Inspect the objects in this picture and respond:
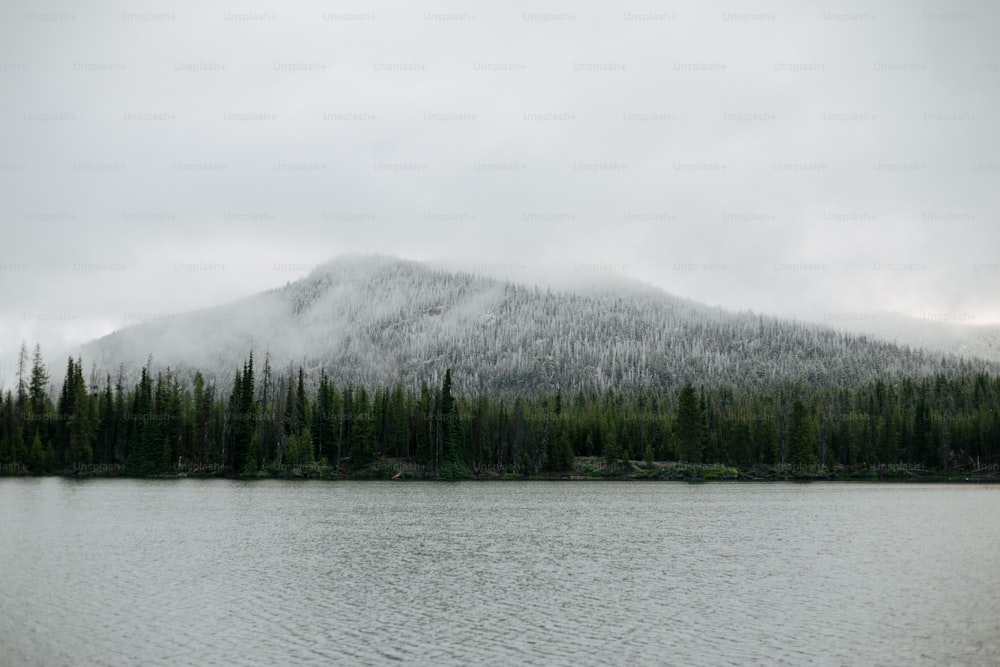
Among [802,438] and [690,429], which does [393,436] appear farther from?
[802,438]

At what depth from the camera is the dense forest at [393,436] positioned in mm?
131500

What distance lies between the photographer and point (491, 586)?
38.4 m

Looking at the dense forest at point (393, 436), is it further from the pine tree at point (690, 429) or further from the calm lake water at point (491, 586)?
the calm lake water at point (491, 586)

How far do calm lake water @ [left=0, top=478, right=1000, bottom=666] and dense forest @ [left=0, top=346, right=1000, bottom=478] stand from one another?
5831 cm

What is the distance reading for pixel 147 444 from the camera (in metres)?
129

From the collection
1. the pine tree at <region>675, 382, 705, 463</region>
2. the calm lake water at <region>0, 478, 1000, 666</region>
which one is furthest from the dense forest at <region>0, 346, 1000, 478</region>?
the calm lake water at <region>0, 478, 1000, 666</region>

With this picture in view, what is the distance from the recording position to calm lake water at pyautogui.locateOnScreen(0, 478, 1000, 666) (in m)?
27.1

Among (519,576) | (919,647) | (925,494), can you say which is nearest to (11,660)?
(519,576)

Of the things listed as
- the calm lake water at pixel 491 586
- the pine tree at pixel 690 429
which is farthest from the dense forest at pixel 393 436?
the calm lake water at pixel 491 586

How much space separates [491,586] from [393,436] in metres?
112

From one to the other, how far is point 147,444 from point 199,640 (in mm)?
112451

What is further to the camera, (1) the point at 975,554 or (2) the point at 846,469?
(2) the point at 846,469

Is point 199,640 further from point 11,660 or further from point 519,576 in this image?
point 519,576

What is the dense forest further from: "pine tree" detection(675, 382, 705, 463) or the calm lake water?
the calm lake water
